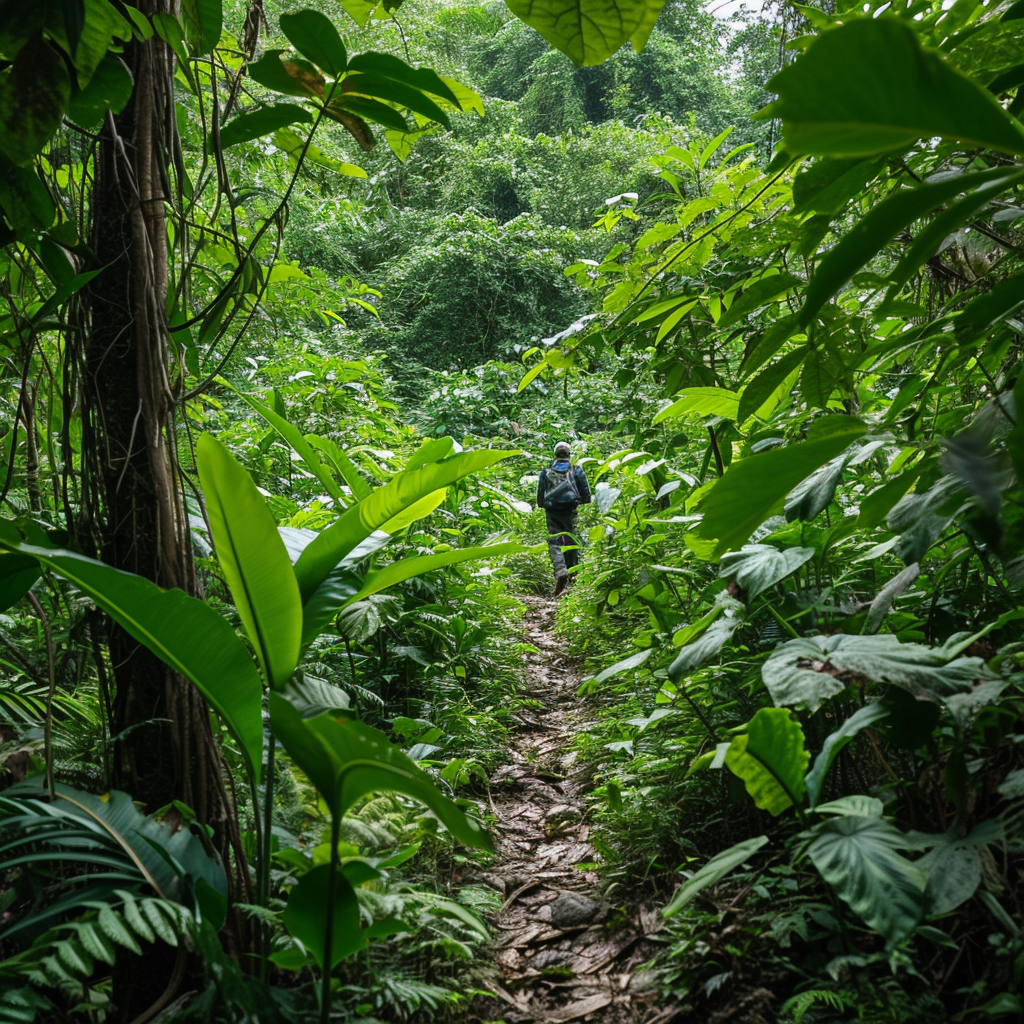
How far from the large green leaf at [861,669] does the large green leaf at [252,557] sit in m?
0.93

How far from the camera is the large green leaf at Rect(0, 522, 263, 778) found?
3.99ft

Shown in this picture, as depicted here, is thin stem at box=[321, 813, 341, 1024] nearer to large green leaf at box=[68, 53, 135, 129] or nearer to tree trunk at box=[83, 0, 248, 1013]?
tree trunk at box=[83, 0, 248, 1013]

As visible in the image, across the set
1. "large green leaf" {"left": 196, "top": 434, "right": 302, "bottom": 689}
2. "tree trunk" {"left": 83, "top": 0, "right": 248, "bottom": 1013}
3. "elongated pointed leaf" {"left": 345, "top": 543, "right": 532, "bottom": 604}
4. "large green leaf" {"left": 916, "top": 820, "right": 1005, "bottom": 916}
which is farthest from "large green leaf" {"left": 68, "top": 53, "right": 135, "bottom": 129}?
"large green leaf" {"left": 916, "top": 820, "right": 1005, "bottom": 916}

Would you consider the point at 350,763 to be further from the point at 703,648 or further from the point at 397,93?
the point at 397,93

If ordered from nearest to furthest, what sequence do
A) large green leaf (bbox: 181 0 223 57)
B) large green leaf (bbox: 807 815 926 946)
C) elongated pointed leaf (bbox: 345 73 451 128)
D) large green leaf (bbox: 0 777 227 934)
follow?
1. large green leaf (bbox: 807 815 926 946)
2. large green leaf (bbox: 0 777 227 934)
3. elongated pointed leaf (bbox: 345 73 451 128)
4. large green leaf (bbox: 181 0 223 57)

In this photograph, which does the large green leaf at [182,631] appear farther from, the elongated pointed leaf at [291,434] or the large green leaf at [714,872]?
the large green leaf at [714,872]

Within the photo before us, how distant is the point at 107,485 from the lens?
1632mm

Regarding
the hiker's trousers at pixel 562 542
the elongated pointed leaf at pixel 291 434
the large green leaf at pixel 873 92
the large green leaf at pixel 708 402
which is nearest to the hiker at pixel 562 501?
the hiker's trousers at pixel 562 542

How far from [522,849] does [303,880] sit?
4.63ft

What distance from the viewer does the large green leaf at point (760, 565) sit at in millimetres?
1633

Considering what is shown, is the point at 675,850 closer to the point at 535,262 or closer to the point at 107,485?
the point at 107,485

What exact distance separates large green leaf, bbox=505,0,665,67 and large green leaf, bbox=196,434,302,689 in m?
0.87

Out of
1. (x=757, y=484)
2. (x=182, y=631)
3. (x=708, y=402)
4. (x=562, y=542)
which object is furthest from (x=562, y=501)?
(x=757, y=484)

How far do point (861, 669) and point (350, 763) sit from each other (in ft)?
2.93
